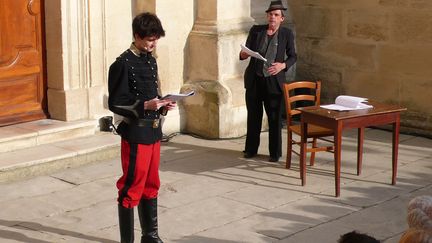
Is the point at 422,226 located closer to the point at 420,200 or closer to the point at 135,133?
the point at 420,200

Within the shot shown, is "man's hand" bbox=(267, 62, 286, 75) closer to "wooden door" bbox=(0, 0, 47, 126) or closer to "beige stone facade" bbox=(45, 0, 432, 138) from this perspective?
"beige stone facade" bbox=(45, 0, 432, 138)

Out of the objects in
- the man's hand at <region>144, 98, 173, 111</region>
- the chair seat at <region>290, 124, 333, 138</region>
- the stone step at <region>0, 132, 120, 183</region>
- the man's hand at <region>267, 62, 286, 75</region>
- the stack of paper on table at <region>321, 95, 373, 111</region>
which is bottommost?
the stone step at <region>0, 132, 120, 183</region>

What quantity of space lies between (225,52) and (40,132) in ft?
8.16

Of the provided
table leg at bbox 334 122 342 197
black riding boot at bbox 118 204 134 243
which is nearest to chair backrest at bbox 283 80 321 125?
table leg at bbox 334 122 342 197

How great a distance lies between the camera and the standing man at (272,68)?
938cm

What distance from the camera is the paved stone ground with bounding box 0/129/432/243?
7301 millimetres

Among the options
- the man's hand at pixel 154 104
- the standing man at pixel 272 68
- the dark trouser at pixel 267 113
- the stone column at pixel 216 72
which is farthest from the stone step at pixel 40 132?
the man's hand at pixel 154 104

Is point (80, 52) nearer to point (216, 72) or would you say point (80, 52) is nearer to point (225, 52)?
point (216, 72)

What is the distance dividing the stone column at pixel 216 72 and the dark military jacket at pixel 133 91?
400cm

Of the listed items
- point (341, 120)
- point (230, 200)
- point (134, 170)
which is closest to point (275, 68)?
point (341, 120)

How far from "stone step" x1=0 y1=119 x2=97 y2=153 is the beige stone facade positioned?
0.57 ft

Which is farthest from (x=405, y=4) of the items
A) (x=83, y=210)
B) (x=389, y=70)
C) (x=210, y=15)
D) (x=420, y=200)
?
(x=420, y=200)

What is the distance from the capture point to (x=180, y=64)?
10.8 metres

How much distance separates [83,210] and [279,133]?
2.58m
